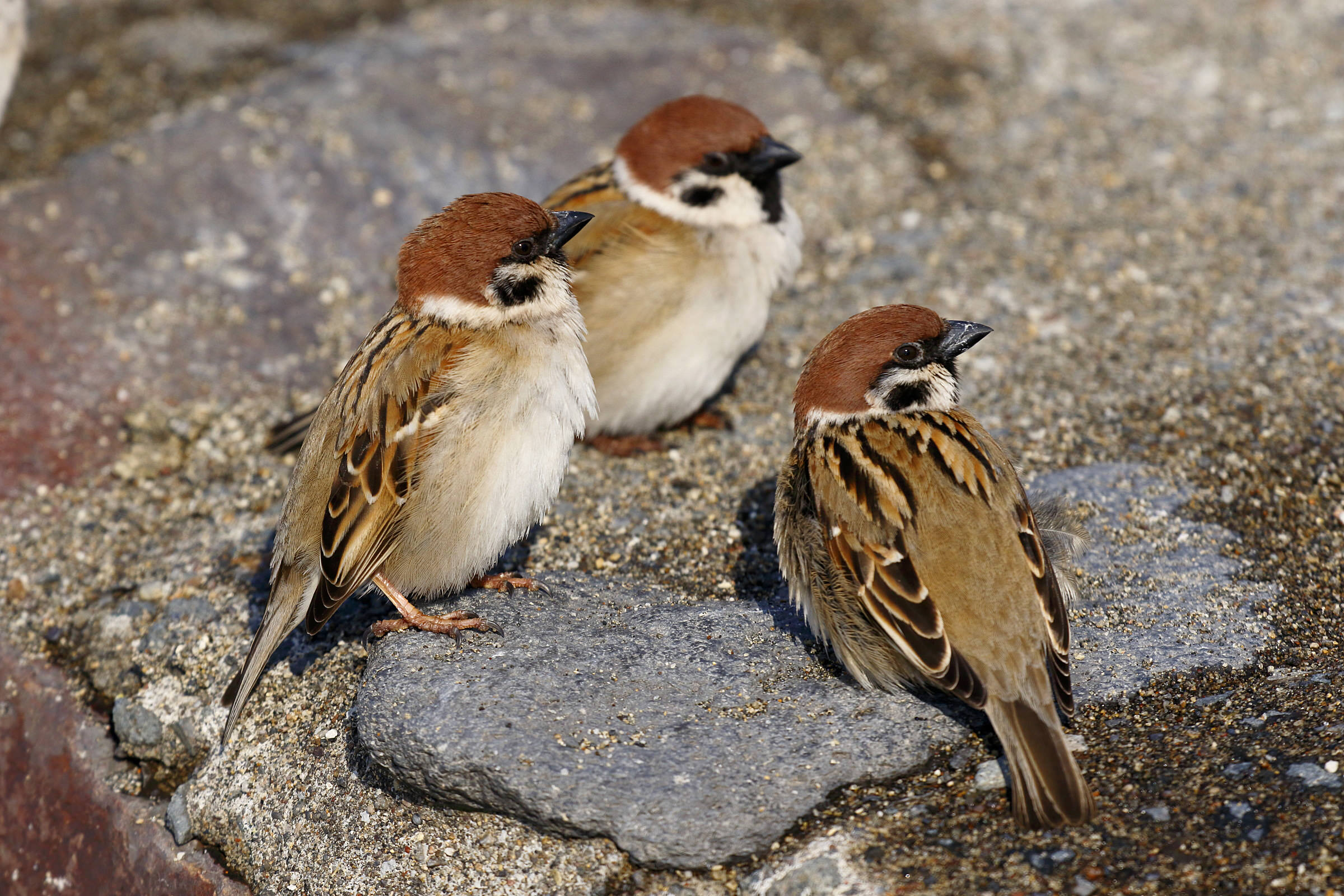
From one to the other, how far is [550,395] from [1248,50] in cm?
552

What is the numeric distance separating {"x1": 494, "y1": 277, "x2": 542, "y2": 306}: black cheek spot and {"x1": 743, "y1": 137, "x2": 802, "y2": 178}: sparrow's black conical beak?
1.48 m

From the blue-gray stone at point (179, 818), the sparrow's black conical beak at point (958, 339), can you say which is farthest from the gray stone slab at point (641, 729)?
the sparrow's black conical beak at point (958, 339)

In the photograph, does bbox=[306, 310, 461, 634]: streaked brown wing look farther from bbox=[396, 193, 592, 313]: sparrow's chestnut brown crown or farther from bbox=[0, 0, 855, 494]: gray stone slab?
bbox=[0, 0, 855, 494]: gray stone slab

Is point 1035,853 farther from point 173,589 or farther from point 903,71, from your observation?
point 903,71

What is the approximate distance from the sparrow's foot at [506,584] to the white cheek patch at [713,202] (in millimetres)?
1876

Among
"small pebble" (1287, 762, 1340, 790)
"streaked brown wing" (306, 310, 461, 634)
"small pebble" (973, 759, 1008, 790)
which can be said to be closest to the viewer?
"small pebble" (1287, 762, 1340, 790)

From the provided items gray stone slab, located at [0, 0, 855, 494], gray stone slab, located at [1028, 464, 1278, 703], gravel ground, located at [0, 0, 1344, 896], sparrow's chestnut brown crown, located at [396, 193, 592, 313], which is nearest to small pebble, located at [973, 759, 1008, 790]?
gravel ground, located at [0, 0, 1344, 896]

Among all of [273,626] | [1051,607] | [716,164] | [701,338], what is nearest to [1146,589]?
[1051,607]

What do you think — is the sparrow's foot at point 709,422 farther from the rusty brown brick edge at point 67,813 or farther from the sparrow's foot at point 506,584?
the rusty brown brick edge at point 67,813

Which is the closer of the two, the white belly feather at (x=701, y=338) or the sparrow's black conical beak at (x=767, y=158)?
the white belly feather at (x=701, y=338)

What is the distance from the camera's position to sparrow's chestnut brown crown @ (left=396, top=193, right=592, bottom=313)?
434 cm

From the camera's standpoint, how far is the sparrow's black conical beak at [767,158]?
5500 millimetres

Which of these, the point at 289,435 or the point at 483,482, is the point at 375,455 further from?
the point at 289,435

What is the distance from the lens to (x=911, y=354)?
4266 mm
